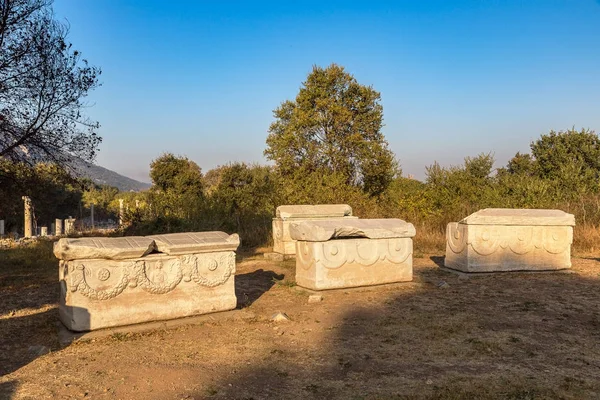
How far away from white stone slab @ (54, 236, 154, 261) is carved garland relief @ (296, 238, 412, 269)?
89.8 inches

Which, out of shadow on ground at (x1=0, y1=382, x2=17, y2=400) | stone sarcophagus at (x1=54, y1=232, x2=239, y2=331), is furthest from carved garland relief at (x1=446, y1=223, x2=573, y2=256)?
shadow on ground at (x1=0, y1=382, x2=17, y2=400)

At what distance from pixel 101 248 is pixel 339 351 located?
2.52 meters

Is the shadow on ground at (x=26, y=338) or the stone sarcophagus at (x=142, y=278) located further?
the stone sarcophagus at (x=142, y=278)

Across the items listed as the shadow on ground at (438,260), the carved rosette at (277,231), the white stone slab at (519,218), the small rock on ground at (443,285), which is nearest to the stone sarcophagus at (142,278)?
the small rock on ground at (443,285)

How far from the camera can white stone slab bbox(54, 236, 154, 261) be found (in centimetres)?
438

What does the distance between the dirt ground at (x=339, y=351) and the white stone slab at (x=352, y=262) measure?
21cm

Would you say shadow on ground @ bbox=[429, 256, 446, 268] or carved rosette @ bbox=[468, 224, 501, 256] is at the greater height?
carved rosette @ bbox=[468, 224, 501, 256]

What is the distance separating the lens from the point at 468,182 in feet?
46.0

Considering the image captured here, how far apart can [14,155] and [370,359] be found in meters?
6.43

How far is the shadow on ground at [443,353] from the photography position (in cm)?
314

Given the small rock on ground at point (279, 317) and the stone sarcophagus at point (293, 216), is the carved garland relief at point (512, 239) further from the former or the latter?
the small rock on ground at point (279, 317)

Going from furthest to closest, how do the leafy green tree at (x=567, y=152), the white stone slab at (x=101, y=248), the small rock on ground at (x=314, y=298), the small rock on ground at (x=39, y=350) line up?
1. the leafy green tree at (x=567, y=152)
2. the small rock on ground at (x=314, y=298)
3. the white stone slab at (x=101, y=248)
4. the small rock on ground at (x=39, y=350)

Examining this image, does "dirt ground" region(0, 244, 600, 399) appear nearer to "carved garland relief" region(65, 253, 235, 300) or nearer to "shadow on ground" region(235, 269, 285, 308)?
"shadow on ground" region(235, 269, 285, 308)

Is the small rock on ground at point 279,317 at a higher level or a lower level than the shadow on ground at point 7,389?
lower
